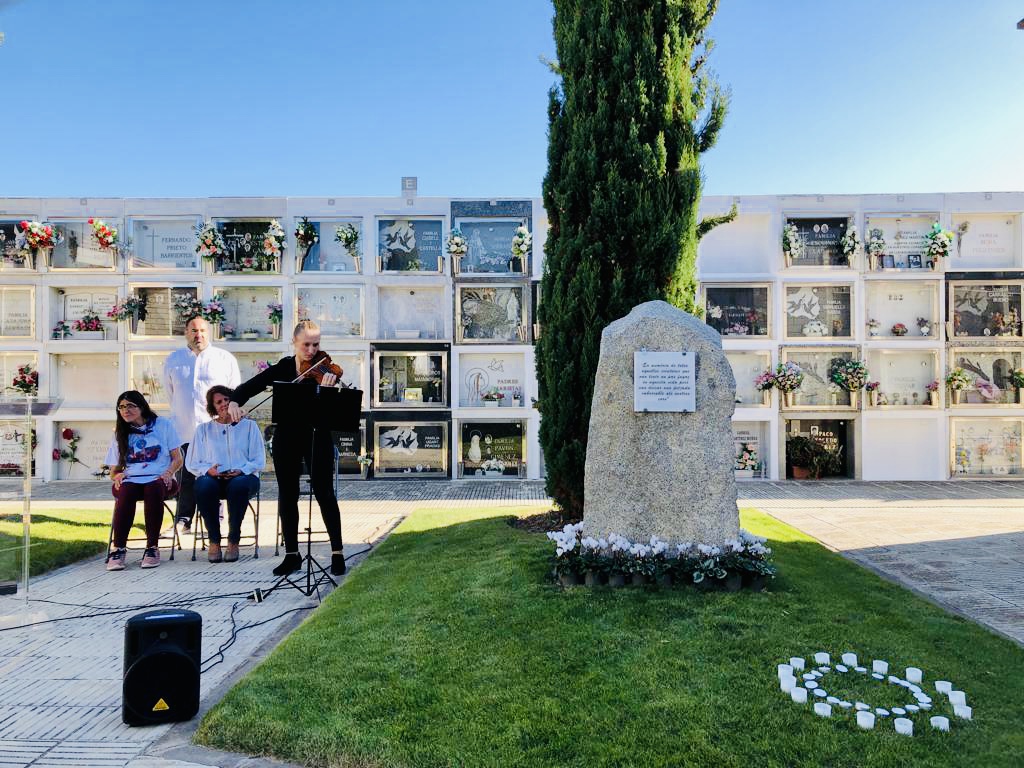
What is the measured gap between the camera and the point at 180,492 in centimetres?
684

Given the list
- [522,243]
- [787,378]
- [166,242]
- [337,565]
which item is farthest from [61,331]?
[787,378]

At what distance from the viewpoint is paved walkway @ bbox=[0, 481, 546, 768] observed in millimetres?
2705

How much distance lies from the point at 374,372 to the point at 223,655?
33.2 feet

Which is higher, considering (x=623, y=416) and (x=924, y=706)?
(x=623, y=416)

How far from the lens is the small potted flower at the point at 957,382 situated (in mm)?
13188

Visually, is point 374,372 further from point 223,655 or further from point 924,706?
point 924,706

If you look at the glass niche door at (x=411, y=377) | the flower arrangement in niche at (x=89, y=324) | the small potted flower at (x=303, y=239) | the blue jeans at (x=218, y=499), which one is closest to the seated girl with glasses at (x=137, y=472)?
the blue jeans at (x=218, y=499)

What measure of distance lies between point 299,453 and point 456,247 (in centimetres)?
892

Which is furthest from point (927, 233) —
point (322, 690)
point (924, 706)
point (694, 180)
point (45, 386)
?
point (45, 386)

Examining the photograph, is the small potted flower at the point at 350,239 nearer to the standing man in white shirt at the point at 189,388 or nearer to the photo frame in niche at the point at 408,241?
the photo frame in niche at the point at 408,241

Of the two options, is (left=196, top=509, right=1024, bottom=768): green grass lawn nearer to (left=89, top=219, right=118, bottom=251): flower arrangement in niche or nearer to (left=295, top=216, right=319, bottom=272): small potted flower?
(left=295, top=216, right=319, bottom=272): small potted flower

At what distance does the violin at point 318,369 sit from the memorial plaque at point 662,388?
218 cm

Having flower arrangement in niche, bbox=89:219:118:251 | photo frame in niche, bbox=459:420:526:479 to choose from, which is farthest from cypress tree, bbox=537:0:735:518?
flower arrangement in niche, bbox=89:219:118:251

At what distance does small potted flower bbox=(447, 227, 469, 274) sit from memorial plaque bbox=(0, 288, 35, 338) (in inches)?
335
